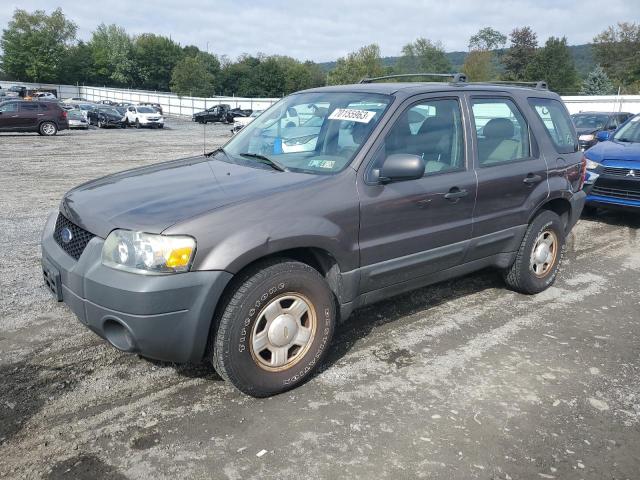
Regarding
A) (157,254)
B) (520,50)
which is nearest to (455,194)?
(157,254)

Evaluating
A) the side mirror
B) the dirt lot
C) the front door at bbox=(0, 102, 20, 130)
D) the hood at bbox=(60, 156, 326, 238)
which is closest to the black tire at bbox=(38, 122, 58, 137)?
the front door at bbox=(0, 102, 20, 130)

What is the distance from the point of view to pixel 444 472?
2639 mm

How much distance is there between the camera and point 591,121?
17.2m

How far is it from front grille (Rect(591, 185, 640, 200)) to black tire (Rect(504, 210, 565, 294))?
3118mm

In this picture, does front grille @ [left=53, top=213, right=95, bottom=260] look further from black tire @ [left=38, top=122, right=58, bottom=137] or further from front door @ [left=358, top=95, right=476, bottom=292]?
black tire @ [left=38, top=122, right=58, bottom=137]

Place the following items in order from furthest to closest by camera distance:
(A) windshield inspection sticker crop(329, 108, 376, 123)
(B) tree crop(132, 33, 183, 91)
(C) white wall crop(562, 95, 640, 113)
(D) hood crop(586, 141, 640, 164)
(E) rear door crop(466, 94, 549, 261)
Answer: (B) tree crop(132, 33, 183, 91)
(C) white wall crop(562, 95, 640, 113)
(D) hood crop(586, 141, 640, 164)
(E) rear door crop(466, 94, 549, 261)
(A) windshield inspection sticker crop(329, 108, 376, 123)

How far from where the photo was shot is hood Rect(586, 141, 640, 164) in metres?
7.68

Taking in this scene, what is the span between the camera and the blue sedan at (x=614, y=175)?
7.52 metres

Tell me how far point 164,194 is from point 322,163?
1.01 metres

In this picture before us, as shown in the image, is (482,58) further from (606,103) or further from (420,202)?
(420,202)

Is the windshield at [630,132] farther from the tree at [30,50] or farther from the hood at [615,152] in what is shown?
the tree at [30,50]

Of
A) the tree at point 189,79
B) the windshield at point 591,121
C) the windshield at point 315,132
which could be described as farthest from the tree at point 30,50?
the windshield at point 315,132

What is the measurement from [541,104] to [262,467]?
13.3 feet

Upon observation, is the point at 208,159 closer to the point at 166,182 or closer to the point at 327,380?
the point at 166,182
